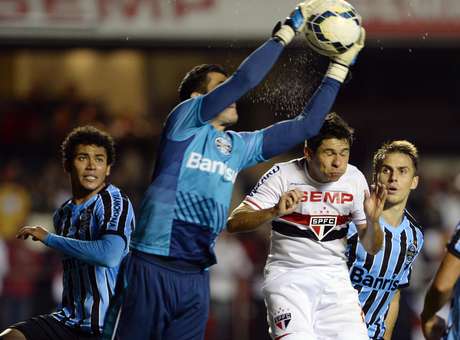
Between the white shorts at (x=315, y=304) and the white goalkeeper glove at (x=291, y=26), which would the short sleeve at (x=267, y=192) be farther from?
the white goalkeeper glove at (x=291, y=26)

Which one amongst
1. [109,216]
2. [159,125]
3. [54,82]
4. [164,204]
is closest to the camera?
[164,204]

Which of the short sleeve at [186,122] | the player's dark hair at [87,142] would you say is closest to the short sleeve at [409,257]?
the short sleeve at [186,122]

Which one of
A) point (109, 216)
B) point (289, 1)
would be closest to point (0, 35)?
point (289, 1)

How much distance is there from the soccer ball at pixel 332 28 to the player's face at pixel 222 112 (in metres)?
0.58

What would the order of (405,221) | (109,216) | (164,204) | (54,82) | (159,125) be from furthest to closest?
(54,82), (159,125), (405,221), (109,216), (164,204)

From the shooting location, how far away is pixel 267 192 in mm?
6227

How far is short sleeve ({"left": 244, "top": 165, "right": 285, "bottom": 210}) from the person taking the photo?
20.2 feet

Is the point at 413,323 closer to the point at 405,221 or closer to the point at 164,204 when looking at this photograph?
the point at 405,221

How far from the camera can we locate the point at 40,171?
14.9m

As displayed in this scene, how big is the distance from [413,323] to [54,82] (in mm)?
8131

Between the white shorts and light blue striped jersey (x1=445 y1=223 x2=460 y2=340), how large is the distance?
0.55 m

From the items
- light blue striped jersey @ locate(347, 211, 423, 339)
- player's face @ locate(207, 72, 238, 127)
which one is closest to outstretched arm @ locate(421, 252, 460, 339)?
light blue striped jersey @ locate(347, 211, 423, 339)

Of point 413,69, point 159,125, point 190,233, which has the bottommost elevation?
point 190,233

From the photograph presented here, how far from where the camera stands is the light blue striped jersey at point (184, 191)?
548 cm
